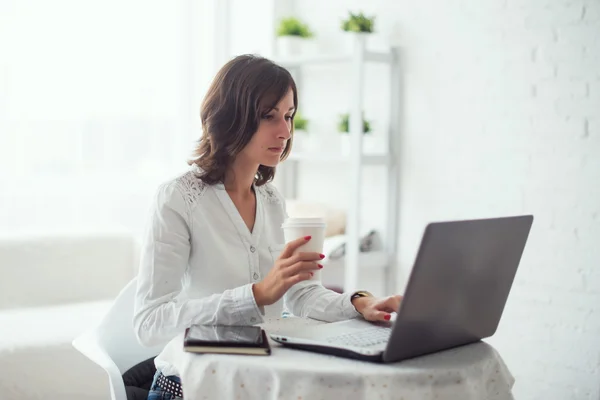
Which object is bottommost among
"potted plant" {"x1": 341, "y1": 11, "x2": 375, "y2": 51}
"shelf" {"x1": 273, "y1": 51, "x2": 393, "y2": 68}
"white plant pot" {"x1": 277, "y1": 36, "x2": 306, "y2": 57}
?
"shelf" {"x1": 273, "y1": 51, "x2": 393, "y2": 68}

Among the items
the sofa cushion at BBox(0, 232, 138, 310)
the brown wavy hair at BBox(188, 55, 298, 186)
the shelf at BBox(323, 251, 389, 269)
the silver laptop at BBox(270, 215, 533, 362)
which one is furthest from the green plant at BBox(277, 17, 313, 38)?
the silver laptop at BBox(270, 215, 533, 362)

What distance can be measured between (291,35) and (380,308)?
2.68m

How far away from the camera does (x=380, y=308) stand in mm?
1642

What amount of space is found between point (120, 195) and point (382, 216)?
4.62 feet

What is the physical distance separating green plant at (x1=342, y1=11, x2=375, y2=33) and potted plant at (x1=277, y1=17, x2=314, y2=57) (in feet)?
1.62

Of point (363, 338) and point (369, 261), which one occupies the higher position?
point (363, 338)

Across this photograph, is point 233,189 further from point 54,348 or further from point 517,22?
point 517,22

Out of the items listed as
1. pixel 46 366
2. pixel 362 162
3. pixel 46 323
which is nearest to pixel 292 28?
pixel 362 162

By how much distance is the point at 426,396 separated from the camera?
130 centimetres

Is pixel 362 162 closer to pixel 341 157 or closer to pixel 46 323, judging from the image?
pixel 341 157

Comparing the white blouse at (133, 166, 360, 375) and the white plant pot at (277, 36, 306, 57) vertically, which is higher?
the white plant pot at (277, 36, 306, 57)

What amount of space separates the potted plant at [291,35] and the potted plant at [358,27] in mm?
481

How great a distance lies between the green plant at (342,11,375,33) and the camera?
358cm

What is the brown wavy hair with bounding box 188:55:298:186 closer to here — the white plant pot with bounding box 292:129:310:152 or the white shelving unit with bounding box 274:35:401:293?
the white shelving unit with bounding box 274:35:401:293
